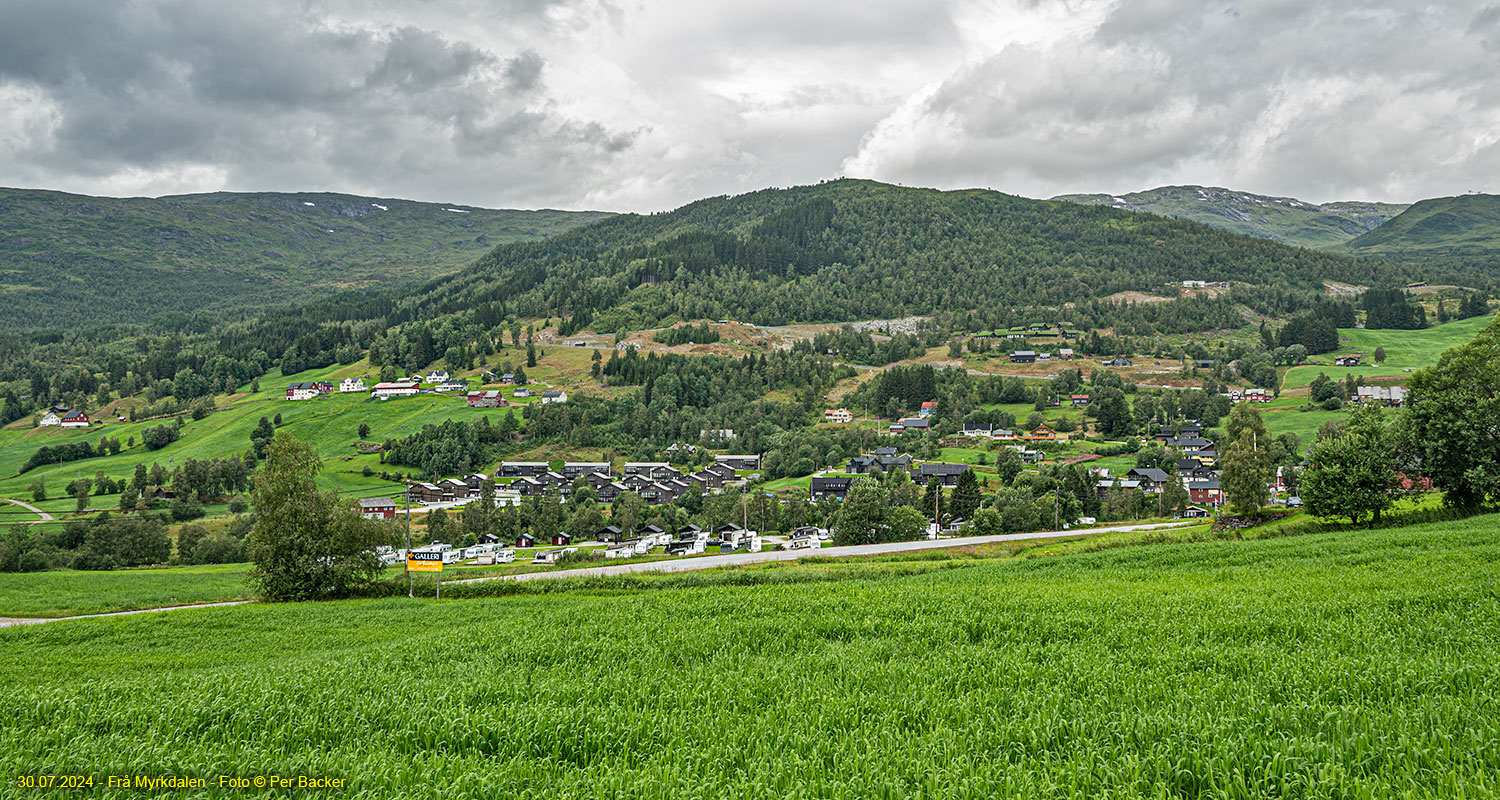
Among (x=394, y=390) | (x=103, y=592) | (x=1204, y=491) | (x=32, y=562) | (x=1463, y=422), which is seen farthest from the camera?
(x=394, y=390)

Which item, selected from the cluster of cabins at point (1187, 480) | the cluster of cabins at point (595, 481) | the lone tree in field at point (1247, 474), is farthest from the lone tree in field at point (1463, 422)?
the cluster of cabins at point (595, 481)

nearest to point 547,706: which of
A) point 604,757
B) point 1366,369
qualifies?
point 604,757

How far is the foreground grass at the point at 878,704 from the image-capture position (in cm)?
710

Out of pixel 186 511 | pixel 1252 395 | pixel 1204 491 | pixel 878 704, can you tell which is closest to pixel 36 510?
pixel 186 511

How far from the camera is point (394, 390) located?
183 metres

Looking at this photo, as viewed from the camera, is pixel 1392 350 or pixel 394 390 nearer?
pixel 1392 350

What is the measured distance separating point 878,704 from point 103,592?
57062mm

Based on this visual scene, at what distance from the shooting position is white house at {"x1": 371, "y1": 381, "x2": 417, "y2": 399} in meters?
180

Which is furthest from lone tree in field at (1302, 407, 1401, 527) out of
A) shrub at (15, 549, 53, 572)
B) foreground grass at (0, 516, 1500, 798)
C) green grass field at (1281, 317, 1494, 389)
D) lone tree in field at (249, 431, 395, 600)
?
green grass field at (1281, 317, 1494, 389)

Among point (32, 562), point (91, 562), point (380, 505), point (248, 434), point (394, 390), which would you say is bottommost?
point (91, 562)

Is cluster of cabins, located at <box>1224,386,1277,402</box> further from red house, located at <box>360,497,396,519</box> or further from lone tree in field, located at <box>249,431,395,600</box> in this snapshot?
lone tree in field, located at <box>249,431,395,600</box>

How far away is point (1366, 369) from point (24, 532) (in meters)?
236

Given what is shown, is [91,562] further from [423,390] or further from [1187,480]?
[1187,480]

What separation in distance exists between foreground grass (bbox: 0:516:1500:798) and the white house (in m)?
176
